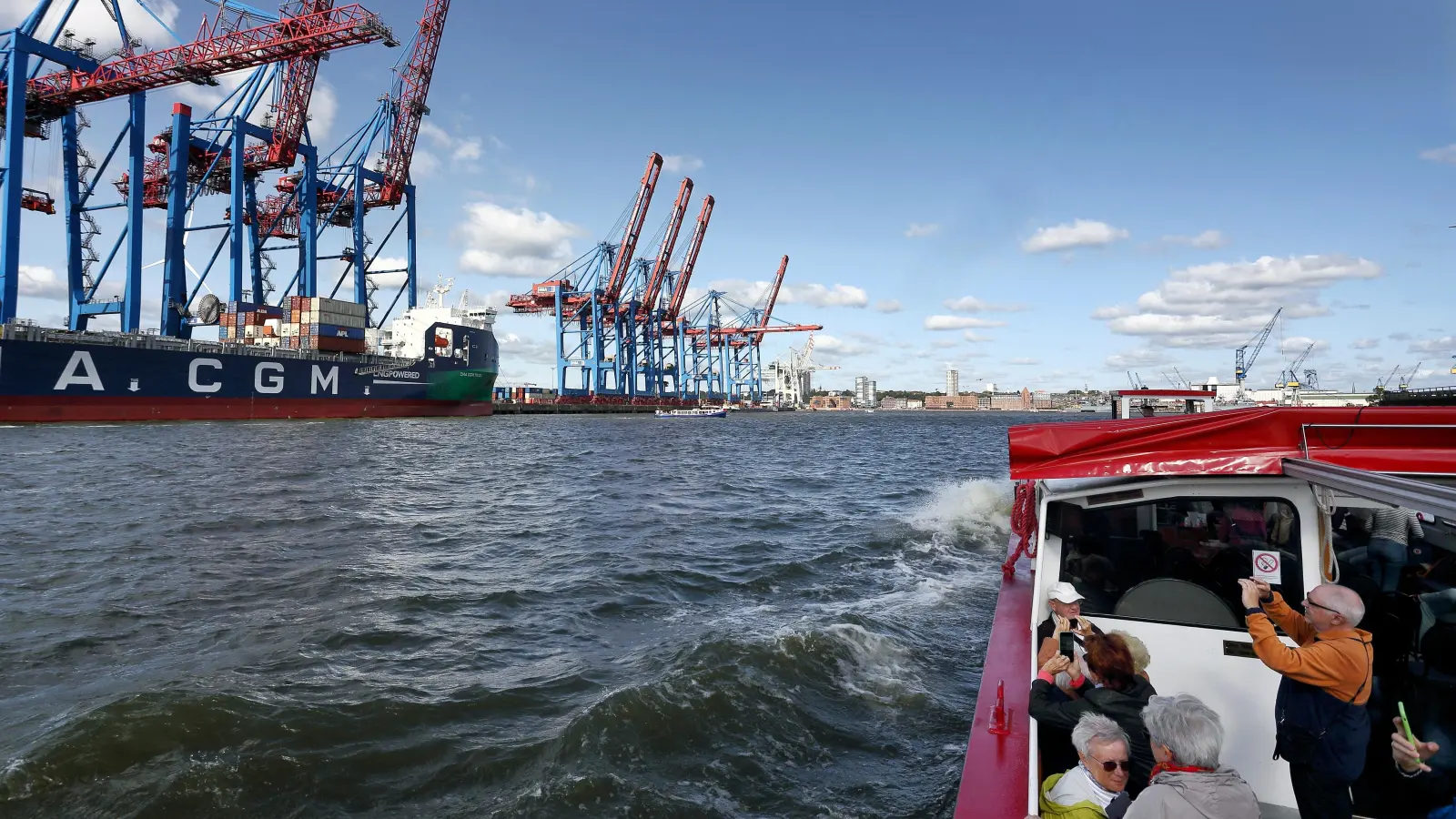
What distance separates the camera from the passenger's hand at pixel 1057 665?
3803 millimetres

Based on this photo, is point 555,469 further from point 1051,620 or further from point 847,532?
point 1051,620

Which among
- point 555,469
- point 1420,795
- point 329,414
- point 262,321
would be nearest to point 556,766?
point 1420,795

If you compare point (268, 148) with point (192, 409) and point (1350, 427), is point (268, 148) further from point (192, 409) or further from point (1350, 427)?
point (1350, 427)

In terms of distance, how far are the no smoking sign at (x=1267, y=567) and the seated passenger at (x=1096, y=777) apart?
1618 millimetres

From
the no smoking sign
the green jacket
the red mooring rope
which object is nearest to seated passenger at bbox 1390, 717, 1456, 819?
the no smoking sign

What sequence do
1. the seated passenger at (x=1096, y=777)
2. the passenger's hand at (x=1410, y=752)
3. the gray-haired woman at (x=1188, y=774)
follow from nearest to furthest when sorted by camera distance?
1. the gray-haired woman at (x=1188, y=774)
2. the passenger's hand at (x=1410, y=752)
3. the seated passenger at (x=1096, y=777)

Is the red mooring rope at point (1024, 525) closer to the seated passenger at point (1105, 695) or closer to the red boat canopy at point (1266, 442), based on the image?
the red boat canopy at point (1266, 442)

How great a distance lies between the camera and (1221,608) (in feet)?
12.9

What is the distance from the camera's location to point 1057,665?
150 inches

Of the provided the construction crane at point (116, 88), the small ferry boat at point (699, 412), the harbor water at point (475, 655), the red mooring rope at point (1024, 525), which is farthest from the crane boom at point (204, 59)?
the small ferry boat at point (699, 412)

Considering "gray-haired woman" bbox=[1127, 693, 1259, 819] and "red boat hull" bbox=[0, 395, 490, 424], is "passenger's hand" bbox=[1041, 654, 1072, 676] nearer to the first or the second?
"gray-haired woman" bbox=[1127, 693, 1259, 819]

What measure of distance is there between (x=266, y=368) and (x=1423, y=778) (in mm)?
47922

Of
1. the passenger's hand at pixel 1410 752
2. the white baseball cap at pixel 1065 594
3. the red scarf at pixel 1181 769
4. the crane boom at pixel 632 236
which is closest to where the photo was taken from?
the red scarf at pixel 1181 769

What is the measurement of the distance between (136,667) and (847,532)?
10.8m
